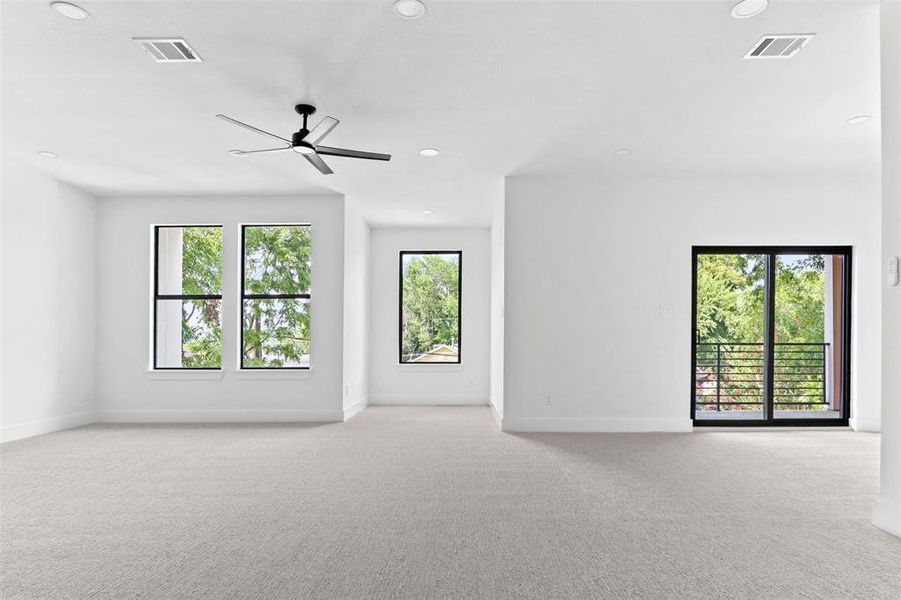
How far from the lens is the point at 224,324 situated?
6.55 m

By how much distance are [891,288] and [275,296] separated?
5958 mm

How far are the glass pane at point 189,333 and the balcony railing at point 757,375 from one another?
226 inches

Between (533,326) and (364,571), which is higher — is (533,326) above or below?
above

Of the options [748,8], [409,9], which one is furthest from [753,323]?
[409,9]

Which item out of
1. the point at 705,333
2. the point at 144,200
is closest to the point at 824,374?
the point at 705,333

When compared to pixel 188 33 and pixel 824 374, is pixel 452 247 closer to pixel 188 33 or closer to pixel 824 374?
pixel 824 374

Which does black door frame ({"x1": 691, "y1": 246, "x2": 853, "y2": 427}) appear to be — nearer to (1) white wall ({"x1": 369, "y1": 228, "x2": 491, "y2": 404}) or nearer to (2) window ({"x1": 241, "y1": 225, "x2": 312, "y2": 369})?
(1) white wall ({"x1": 369, "y1": 228, "x2": 491, "y2": 404})

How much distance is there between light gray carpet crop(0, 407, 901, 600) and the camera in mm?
2283

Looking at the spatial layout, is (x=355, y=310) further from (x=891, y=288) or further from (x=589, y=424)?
(x=891, y=288)

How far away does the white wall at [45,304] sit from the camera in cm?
537

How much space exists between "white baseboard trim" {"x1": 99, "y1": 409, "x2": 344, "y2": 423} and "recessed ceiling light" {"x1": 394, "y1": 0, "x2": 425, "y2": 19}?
480 cm

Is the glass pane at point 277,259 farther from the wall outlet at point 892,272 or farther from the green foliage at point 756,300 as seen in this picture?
the wall outlet at point 892,272

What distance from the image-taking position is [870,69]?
3.35m

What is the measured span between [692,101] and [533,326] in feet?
8.92
